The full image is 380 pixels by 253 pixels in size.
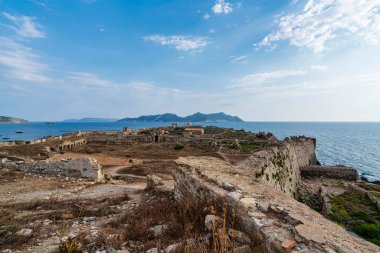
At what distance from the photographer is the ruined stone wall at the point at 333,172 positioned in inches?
1425

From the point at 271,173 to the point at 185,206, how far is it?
39.9 feet

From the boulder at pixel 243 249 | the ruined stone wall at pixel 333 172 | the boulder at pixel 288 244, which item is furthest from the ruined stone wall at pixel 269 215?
the ruined stone wall at pixel 333 172

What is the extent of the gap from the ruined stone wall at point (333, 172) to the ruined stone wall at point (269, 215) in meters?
36.3

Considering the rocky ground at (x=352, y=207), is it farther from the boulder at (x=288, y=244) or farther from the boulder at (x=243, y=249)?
the boulder at (x=243, y=249)

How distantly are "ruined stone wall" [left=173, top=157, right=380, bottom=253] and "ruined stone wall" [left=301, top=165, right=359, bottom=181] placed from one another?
36327mm

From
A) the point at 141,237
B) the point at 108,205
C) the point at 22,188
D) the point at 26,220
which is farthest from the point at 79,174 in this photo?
the point at 141,237

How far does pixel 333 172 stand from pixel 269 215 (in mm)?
39184

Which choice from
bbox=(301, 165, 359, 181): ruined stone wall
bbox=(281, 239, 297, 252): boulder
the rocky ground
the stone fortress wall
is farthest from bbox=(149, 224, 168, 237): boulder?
bbox=(301, 165, 359, 181): ruined stone wall

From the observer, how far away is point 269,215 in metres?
4.68

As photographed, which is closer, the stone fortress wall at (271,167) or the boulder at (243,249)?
the boulder at (243,249)

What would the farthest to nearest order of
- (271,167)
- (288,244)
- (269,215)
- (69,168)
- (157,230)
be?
(271,167), (69,168), (157,230), (269,215), (288,244)

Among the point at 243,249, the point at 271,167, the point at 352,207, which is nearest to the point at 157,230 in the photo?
the point at 243,249

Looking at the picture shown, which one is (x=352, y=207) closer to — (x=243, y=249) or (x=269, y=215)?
(x=269, y=215)

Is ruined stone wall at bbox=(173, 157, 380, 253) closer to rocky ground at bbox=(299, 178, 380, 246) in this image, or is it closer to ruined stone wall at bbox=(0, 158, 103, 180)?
ruined stone wall at bbox=(0, 158, 103, 180)
